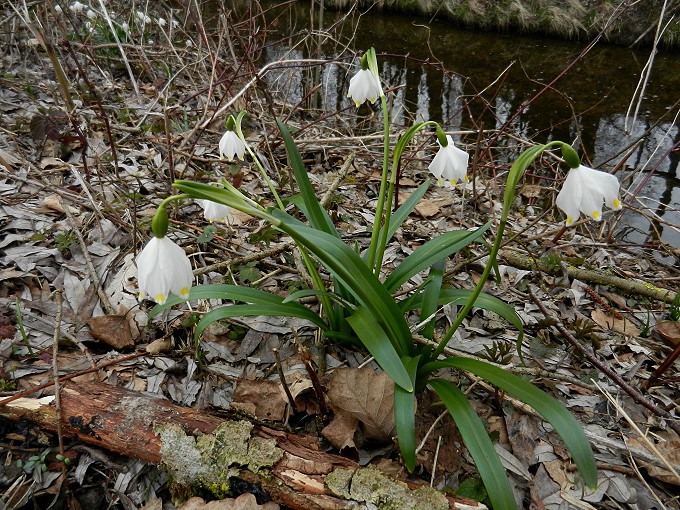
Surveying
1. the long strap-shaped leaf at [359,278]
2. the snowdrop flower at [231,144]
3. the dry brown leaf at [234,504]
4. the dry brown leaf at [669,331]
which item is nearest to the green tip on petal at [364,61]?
the snowdrop flower at [231,144]

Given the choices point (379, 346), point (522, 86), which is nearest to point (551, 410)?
point (379, 346)

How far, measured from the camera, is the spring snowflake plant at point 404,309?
1234 millimetres

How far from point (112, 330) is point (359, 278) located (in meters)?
1.07

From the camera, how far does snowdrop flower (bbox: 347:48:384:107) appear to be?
1.85m

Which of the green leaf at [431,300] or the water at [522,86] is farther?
the water at [522,86]

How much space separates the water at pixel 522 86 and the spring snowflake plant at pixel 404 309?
2.33 meters

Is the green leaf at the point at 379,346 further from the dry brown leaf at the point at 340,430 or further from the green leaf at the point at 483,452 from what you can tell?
the dry brown leaf at the point at 340,430

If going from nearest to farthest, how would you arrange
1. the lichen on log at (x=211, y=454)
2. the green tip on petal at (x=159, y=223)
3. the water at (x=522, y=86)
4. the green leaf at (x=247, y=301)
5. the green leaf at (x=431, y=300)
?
1. the green tip on petal at (x=159, y=223)
2. the lichen on log at (x=211, y=454)
3. the green leaf at (x=247, y=301)
4. the green leaf at (x=431, y=300)
5. the water at (x=522, y=86)

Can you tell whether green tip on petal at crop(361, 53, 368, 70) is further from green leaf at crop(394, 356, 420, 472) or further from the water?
the water

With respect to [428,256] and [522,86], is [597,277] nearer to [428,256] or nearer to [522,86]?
[428,256]

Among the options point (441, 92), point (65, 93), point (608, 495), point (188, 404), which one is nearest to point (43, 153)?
point (65, 93)

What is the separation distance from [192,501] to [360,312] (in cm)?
74

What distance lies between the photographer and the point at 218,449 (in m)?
1.32

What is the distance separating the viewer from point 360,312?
63.2 inches
